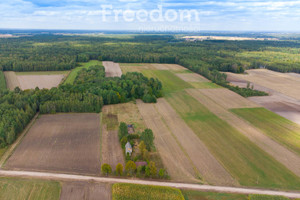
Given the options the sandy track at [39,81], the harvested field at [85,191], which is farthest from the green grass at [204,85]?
the harvested field at [85,191]

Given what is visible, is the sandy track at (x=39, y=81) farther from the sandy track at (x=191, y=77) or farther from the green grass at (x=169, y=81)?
the sandy track at (x=191, y=77)

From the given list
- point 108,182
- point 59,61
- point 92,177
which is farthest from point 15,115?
point 59,61

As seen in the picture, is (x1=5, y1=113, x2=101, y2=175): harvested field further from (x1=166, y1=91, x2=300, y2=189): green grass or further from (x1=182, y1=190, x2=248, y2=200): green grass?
(x1=166, y1=91, x2=300, y2=189): green grass

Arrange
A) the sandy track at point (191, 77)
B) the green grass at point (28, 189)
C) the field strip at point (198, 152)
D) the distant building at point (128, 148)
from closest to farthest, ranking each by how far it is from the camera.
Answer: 1. the green grass at point (28, 189)
2. the field strip at point (198, 152)
3. the distant building at point (128, 148)
4. the sandy track at point (191, 77)

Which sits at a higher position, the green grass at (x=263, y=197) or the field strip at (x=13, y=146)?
the field strip at (x=13, y=146)

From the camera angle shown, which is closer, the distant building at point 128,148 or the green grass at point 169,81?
the distant building at point 128,148

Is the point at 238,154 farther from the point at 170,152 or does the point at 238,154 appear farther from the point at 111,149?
the point at 111,149

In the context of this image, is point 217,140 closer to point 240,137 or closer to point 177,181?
point 240,137

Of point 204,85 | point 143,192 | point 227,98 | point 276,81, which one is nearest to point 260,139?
point 227,98
